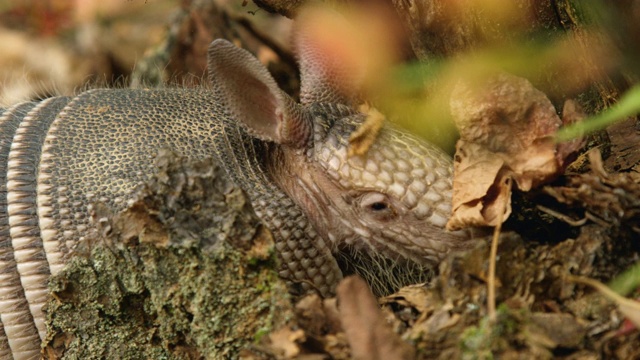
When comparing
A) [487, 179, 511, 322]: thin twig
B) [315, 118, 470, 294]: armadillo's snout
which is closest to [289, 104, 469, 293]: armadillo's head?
[315, 118, 470, 294]: armadillo's snout

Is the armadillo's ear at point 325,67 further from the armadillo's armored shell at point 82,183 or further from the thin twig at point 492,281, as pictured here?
the thin twig at point 492,281

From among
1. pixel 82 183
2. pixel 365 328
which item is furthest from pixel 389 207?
pixel 82 183

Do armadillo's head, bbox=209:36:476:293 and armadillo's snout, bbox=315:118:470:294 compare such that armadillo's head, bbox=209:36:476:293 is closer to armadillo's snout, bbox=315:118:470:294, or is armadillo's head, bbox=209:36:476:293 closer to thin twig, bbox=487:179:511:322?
armadillo's snout, bbox=315:118:470:294

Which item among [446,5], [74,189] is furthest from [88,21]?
[446,5]

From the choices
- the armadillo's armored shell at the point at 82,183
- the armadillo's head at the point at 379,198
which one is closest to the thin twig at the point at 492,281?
the armadillo's head at the point at 379,198

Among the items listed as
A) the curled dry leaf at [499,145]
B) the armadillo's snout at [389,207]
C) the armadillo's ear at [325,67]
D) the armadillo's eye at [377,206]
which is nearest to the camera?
the curled dry leaf at [499,145]

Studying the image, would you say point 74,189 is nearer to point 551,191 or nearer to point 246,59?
point 246,59
